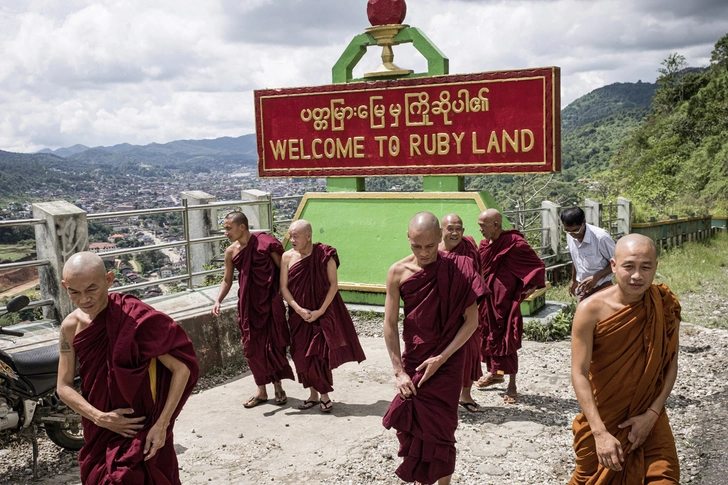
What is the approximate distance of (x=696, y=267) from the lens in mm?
15023

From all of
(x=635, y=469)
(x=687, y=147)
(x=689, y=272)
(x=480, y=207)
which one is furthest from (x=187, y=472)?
(x=687, y=147)

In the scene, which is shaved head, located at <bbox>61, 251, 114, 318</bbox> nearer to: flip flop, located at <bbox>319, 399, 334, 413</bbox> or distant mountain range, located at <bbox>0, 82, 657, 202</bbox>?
flip flop, located at <bbox>319, 399, 334, 413</bbox>

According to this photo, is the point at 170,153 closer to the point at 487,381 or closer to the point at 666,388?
the point at 487,381

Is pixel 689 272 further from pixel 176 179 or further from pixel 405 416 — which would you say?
pixel 176 179

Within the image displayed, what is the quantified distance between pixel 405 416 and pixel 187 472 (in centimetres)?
181

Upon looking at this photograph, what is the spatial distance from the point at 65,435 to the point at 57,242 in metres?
2.09

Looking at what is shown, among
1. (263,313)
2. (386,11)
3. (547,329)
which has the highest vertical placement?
(386,11)

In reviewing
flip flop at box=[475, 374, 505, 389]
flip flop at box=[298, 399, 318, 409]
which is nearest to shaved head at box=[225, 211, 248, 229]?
flip flop at box=[298, 399, 318, 409]

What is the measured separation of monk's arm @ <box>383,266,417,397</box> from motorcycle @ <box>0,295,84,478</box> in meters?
2.41

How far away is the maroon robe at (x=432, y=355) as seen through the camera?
4.26 m

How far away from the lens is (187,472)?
17.0ft

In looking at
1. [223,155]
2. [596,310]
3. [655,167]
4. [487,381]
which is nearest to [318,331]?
[487,381]

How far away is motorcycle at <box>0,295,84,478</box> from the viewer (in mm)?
4910

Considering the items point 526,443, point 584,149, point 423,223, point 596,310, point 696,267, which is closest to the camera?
point 596,310
